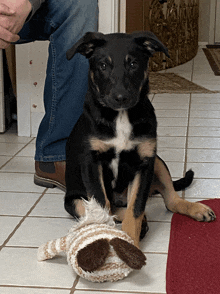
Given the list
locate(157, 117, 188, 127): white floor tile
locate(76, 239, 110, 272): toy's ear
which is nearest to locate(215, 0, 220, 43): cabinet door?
locate(157, 117, 188, 127): white floor tile

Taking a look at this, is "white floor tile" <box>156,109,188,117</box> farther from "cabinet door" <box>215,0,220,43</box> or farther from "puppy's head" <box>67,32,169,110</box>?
"cabinet door" <box>215,0,220,43</box>

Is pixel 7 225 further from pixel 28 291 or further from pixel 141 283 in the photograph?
pixel 141 283

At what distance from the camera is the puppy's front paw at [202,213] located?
168 centimetres

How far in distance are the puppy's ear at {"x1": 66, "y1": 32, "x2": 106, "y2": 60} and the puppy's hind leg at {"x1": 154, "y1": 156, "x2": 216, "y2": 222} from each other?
1.68 ft

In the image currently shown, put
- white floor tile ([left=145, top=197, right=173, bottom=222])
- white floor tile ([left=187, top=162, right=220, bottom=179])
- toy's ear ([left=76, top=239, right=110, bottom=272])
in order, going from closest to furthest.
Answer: toy's ear ([left=76, top=239, right=110, bottom=272])
white floor tile ([left=145, top=197, right=173, bottom=222])
white floor tile ([left=187, top=162, right=220, bottom=179])

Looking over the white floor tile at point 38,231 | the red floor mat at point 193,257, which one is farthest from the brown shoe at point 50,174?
the red floor mat at point 193,257

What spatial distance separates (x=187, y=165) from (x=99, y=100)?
1.03 meters

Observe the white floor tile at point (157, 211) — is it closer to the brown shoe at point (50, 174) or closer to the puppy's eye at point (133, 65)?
the brown shoe at point (50, 174)

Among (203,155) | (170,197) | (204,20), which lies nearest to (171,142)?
(203,155)

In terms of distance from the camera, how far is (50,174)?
7.00 ft

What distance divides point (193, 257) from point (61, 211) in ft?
2.08

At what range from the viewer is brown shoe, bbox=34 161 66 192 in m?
2.12

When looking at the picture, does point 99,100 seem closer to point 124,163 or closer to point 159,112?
point 124,163

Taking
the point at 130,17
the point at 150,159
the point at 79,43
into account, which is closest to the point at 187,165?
the point at 150,159
